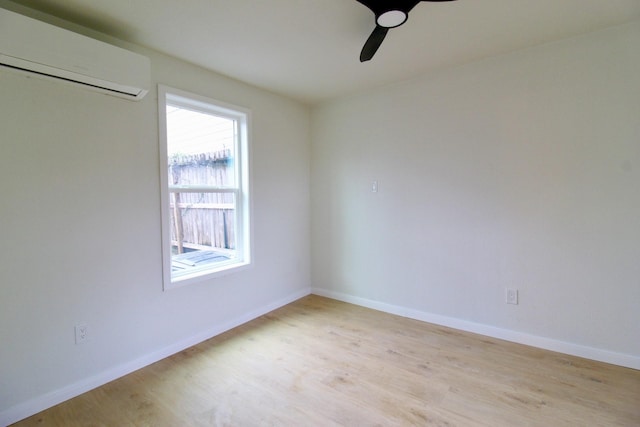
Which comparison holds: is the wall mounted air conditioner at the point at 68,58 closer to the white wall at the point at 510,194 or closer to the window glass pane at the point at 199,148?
the window glass pane at the point at 199,148

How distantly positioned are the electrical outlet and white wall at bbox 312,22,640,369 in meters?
2.45

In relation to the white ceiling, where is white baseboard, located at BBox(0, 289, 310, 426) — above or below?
below

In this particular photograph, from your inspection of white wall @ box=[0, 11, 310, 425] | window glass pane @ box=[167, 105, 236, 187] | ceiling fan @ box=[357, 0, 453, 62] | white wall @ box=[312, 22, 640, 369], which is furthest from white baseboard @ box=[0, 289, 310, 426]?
ceiling fan @ box=[357, 0, 453, 62]

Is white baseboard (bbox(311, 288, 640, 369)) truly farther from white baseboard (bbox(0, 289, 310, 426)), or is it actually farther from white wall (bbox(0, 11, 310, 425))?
white wall (bbox(0, 11, 310, 425))

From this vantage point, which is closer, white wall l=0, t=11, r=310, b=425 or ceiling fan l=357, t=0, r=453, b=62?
ceiling fan l=357, t=0, r=453, b=62

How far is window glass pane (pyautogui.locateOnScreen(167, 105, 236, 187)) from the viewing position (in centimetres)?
259

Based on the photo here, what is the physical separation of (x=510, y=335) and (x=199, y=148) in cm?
316

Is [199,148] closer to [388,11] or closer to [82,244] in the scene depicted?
[82,244]

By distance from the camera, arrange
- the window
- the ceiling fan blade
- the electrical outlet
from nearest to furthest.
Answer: the ceiling fan blade, the electrical outlet, the window

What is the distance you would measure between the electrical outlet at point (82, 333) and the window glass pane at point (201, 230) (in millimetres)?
696

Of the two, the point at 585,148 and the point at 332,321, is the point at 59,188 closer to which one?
the point at 332,321

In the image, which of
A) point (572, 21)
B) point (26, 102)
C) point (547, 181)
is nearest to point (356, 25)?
point (572, 21)

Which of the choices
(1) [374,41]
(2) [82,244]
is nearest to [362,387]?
(2) [82,244]

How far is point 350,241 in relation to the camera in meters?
3.57
